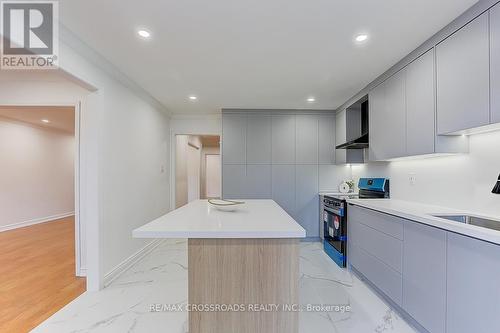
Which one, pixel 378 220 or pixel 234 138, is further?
pixel 234 138

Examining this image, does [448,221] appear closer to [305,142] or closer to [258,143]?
[305,142]

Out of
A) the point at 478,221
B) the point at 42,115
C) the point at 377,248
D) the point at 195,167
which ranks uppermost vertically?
the point at 42,115

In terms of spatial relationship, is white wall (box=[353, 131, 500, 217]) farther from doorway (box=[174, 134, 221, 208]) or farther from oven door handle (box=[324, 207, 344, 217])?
doorway (box=[174, 134, 221, 208])

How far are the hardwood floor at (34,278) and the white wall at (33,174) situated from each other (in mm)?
859

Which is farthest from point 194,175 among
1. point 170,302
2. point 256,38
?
point 256,38

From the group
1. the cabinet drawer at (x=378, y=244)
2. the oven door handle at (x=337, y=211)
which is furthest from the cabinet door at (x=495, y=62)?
the oven door handle at (x=337, y=211)

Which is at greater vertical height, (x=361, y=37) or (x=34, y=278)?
(x=361, y=37)

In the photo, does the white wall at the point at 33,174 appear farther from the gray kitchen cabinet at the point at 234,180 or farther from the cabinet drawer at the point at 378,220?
the cabinet drawer at the point at 378,220

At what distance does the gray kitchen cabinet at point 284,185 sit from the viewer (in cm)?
434

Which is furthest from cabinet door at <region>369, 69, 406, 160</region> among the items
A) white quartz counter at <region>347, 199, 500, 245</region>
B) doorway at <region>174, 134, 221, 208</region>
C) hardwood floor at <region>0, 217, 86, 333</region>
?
doorway at <region>174, 134, 221, 208</region>

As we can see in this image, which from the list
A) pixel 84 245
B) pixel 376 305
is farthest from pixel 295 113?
pixel 84 245

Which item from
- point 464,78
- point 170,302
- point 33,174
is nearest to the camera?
point 464,78

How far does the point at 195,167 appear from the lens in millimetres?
8609

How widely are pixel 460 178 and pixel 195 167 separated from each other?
24.7 feet
